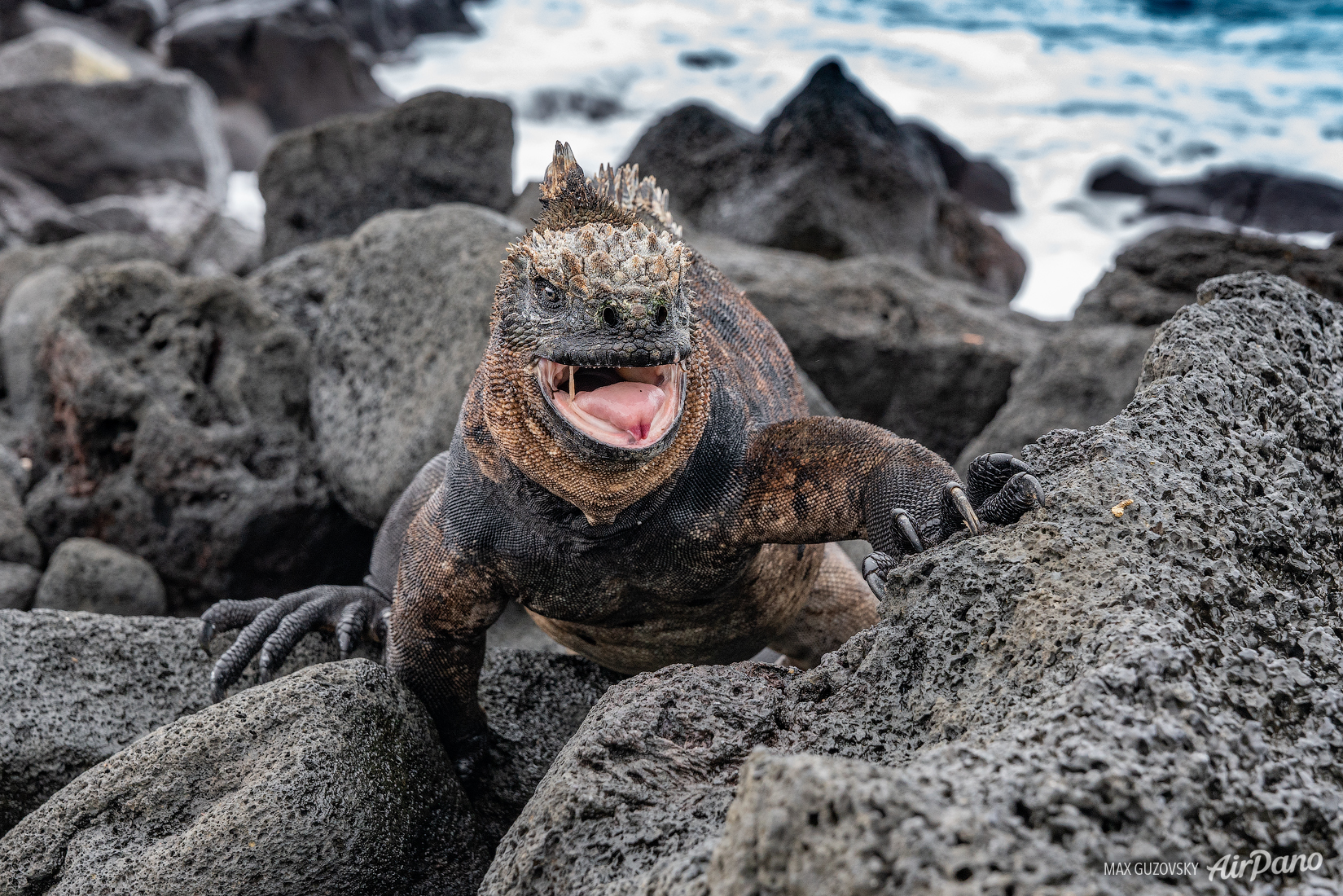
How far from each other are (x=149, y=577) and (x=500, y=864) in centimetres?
342

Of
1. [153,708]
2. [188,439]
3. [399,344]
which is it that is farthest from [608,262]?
[188,439]

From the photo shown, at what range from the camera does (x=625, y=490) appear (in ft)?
8.12

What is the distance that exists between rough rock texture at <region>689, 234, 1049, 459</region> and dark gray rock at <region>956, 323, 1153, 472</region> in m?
0.75

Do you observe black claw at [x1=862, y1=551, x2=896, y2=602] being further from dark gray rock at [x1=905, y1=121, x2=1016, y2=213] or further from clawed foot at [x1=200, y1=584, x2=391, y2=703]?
dark gray rock at [x1=905, y1=121, x2=1016, y2=213]

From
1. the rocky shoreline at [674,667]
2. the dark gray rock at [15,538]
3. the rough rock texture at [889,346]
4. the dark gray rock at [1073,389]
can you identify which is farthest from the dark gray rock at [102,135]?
the dark gray rock at [1073,389]

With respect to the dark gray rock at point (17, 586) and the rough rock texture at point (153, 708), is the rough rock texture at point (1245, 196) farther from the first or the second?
the dark gray rock at point (17, 586)

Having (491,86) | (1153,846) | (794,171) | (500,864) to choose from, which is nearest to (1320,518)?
(1153,846)

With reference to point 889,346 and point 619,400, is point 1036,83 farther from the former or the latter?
A: point 619,400

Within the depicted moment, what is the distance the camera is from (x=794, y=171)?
8086mm

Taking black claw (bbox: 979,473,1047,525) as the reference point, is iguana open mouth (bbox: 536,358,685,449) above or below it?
above

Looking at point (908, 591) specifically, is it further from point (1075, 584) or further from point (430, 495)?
point (430, 495)

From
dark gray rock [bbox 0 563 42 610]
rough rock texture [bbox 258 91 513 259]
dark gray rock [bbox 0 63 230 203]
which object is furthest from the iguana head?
dark gray rock [bbox 0 63 230 203]

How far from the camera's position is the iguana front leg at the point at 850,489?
2.42m

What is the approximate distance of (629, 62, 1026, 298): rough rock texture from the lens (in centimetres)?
801
